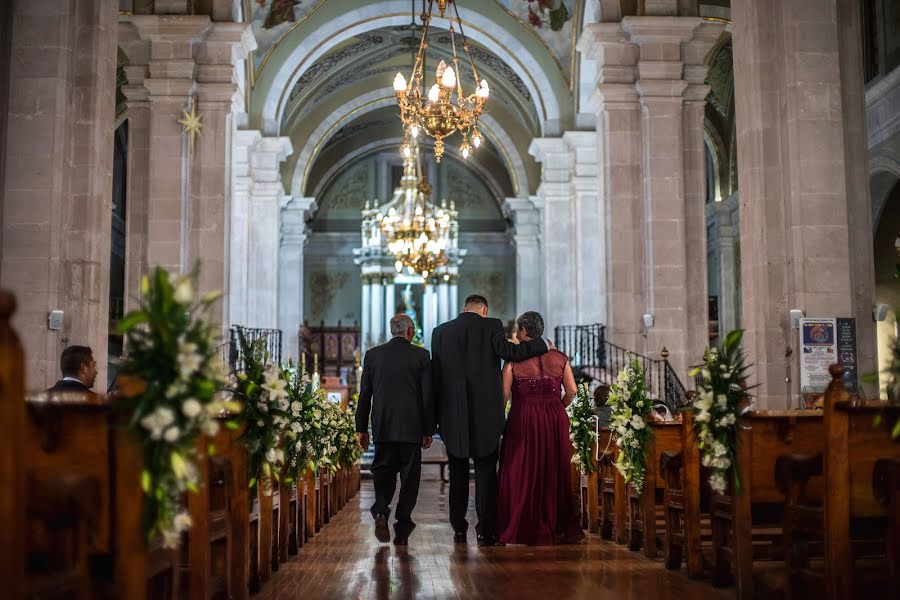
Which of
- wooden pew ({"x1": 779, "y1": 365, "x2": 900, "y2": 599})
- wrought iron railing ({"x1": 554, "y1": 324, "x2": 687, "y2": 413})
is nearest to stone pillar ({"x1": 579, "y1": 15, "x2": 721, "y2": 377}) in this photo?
wrought iron railing ({"x1": 554, "y1": 324, "x2": 687, "y2": 413})

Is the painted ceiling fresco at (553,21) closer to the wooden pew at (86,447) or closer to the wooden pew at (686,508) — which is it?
the wooden pew at (686,508)

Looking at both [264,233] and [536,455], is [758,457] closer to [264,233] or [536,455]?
[536,455]

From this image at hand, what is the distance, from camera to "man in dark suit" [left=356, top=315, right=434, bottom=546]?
8109 mm

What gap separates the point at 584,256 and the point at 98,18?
14343 millimetres

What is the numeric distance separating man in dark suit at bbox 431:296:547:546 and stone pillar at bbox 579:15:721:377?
858 cm

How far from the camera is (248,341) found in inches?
488

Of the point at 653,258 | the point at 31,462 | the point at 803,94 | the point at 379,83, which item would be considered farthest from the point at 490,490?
the point at 379,83

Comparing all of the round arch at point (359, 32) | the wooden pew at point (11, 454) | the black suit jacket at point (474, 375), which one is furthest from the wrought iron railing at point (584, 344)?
the wooden pew at point (11, 454)

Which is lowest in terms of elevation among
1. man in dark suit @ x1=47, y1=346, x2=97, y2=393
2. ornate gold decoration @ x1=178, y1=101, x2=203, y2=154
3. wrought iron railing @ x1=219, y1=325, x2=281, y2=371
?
man in dark suit @ x1=47, y1=346, x2=97, y2=393

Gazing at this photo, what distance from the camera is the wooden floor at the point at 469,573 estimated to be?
584cm

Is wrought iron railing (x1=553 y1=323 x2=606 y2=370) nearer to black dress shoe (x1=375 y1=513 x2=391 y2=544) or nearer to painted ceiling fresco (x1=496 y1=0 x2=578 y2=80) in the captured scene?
painted ceiling fresco (x1=496 y1=0 x2=578 y2=80)

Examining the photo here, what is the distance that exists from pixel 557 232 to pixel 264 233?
702 cm

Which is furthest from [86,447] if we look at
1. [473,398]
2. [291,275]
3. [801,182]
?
[291,275]

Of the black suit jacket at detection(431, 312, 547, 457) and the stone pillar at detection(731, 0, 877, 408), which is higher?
the stone pillar at detection(731, 0, 877, 408)
